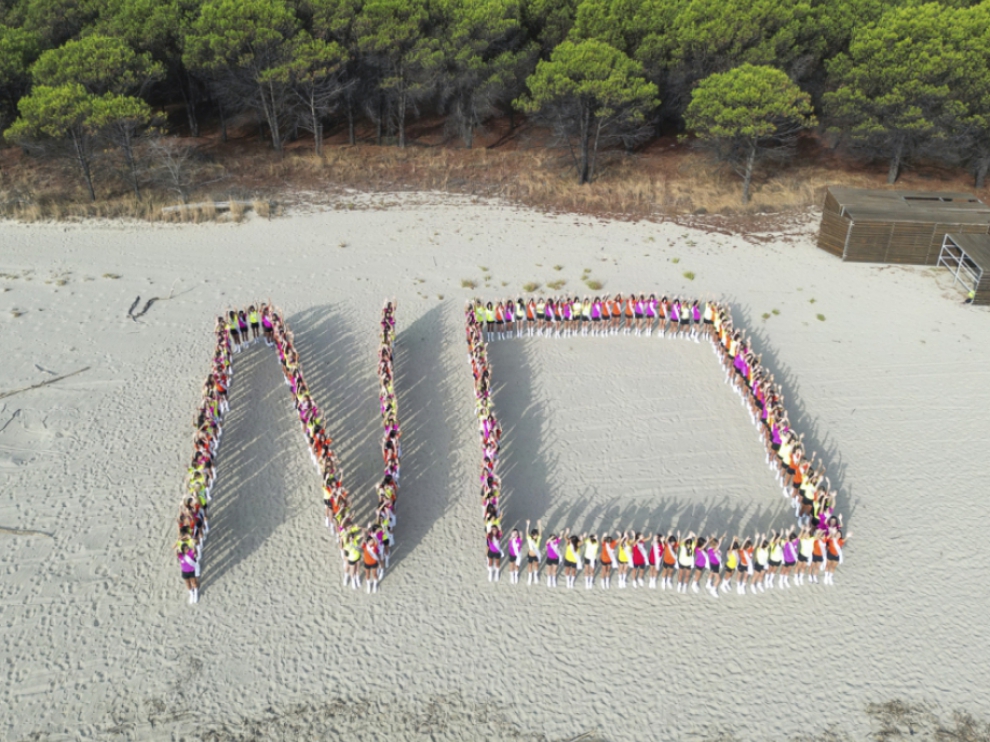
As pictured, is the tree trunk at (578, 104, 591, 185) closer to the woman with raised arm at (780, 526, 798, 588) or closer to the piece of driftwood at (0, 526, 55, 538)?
the woman with raised arm at (780, 526, 798, 588)

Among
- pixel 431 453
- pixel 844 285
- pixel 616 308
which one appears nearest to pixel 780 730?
pixel 431 453

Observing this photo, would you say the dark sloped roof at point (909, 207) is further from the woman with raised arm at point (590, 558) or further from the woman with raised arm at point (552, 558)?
the woman with raised arm at point (552, 558)

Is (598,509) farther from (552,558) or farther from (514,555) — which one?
(514,555)

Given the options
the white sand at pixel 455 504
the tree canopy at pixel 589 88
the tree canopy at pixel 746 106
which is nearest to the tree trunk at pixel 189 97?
the white sand at pixel 455 504

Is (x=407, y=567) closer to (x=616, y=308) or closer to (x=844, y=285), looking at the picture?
(x=616, y=308)

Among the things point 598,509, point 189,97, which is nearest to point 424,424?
point 598,509

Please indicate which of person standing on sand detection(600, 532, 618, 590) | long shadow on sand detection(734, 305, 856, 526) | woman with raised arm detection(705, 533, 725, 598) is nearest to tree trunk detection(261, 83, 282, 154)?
long shadow on sand detection(734, 305, 856, 526)
